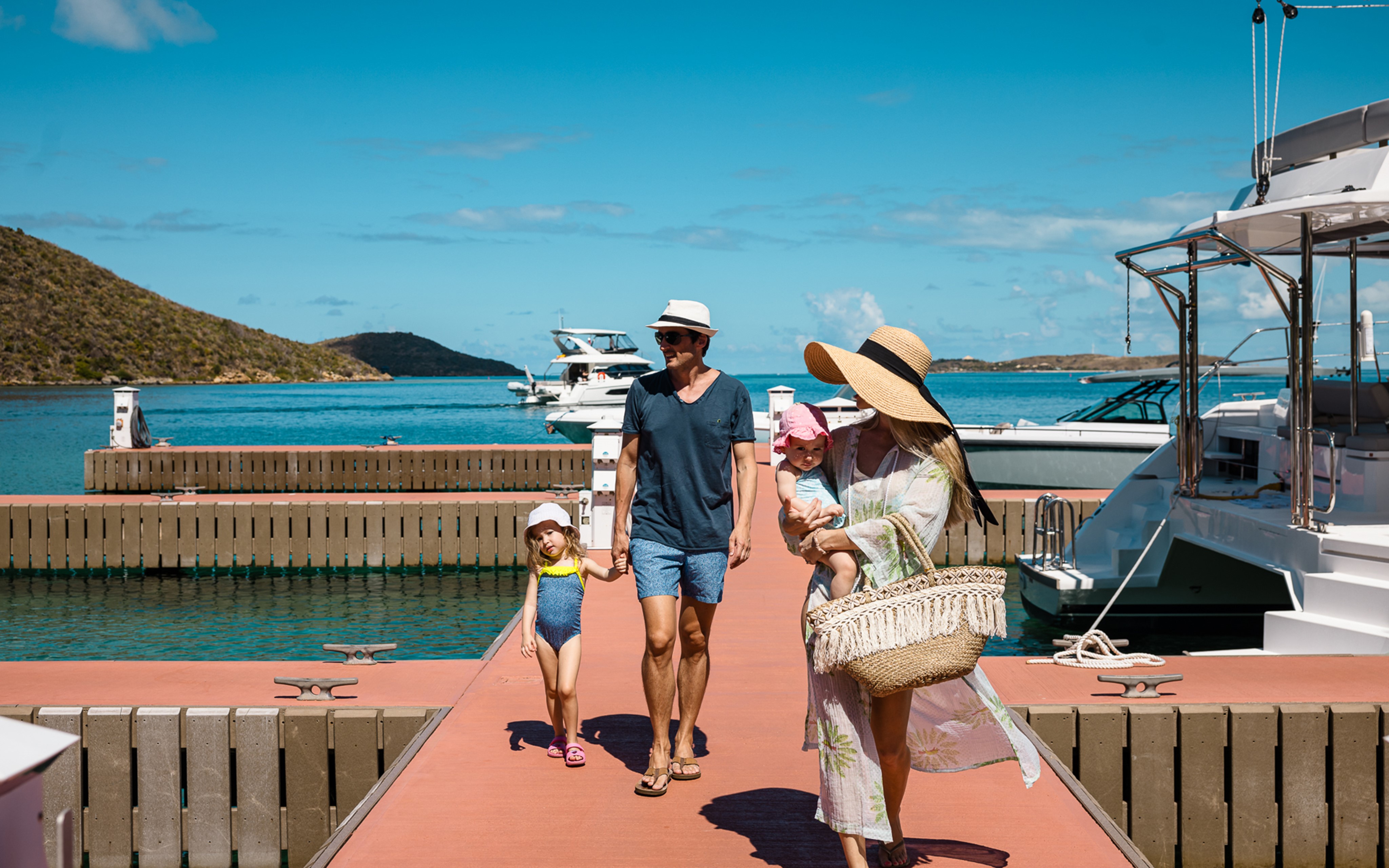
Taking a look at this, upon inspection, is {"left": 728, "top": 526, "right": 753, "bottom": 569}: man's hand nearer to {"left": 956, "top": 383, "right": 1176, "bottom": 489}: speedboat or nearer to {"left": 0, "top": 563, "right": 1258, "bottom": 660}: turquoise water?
{"left": 0, "top": 563, "right": 1258, "bottom": 660}: turquoise water

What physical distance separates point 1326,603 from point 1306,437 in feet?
3.79

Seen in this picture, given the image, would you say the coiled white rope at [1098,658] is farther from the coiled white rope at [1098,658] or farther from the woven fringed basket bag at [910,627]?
the woven fringed basket bag at [910,627]

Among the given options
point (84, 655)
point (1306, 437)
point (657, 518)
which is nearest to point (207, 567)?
point (84, 655)

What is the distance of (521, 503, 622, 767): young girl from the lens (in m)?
4.60

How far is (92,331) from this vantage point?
102 metres

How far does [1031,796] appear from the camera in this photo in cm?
424

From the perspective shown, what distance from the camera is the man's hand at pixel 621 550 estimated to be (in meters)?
4.35

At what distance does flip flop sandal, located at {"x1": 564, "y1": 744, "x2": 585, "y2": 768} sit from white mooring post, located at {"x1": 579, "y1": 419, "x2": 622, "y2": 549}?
16.4ft

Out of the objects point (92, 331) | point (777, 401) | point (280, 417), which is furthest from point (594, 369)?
point (92, 331)

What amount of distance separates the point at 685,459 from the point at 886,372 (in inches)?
48.5

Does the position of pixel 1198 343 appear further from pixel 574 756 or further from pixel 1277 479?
pixel 574 756

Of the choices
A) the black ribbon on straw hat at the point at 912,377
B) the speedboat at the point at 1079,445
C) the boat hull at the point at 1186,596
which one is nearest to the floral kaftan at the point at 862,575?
the black ribbon on straw hat at the point at 912,377

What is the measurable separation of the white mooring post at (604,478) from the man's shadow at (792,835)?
5.48 m

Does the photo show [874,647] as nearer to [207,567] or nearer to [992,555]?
[992,555]
